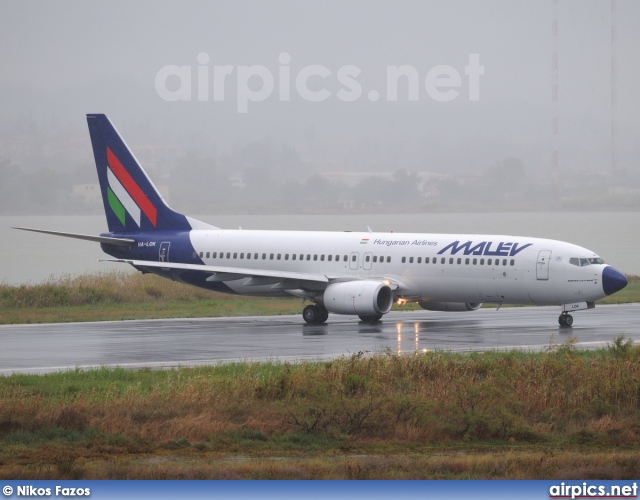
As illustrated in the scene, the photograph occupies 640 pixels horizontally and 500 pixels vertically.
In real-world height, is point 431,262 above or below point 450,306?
above

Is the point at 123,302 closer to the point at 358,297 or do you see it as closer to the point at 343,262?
the point at 343,262

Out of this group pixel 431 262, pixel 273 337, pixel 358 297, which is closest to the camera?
pixel 273 337

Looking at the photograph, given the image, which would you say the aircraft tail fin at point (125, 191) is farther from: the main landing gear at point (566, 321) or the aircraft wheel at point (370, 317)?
the main landing gear at point (566, 321)

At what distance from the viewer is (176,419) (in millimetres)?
18172

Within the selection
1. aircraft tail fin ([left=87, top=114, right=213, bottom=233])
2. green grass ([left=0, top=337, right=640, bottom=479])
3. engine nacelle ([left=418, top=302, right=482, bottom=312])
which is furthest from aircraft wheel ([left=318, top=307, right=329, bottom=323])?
green grass ([left=0, top=337, right=640, bottom=479])

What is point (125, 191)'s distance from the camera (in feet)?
158

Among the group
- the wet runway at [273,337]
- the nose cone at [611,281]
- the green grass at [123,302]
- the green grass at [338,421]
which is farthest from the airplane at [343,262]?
the green grass at [338,421]

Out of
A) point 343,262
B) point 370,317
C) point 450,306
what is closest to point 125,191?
point 343,262

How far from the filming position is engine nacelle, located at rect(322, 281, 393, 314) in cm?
3897

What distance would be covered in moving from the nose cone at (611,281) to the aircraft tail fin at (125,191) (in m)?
17.3

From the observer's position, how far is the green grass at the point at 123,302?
44.7 metres

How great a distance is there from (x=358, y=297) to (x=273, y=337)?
478cm

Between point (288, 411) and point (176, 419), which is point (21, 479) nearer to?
point (176, 419)

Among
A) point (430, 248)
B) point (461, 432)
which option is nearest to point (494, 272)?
point (430, 248)
